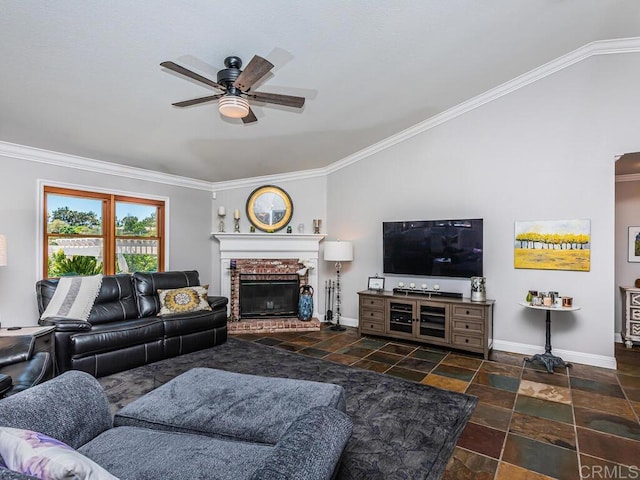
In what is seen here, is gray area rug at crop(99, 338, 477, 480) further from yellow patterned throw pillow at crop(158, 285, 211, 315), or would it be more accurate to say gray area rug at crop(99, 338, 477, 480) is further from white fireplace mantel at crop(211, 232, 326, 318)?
white fireplace mantel at crop(211, 232, 326, 318)

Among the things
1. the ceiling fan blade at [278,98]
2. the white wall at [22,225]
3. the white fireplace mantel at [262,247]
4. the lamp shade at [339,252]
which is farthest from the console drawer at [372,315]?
the white wall at [22,225]

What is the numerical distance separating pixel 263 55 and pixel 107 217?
3.59 meters

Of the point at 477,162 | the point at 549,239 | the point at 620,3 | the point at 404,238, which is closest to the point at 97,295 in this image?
the point at 404,238

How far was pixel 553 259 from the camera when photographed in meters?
4.02

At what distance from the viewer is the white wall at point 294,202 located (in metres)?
6.12

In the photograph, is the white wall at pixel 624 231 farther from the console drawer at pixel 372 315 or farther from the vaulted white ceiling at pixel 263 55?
the console drawer at pixel 372 315

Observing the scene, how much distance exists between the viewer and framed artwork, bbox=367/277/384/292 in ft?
17.0

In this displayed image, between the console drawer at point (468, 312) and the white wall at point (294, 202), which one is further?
the white wall at point (294, 202)

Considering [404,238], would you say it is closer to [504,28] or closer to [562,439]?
[504,28]

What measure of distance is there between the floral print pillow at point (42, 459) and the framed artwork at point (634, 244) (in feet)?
19.8

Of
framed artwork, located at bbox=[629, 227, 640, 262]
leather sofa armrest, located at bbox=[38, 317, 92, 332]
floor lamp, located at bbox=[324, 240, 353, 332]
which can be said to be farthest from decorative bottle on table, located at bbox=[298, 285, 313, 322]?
framed artwork, located at bbox=[629, 227, 640, 262]

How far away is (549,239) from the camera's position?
13.3ft

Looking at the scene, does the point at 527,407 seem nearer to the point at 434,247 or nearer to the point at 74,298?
the point at 434,247

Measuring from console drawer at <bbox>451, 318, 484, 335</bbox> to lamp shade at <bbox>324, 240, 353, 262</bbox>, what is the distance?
1807mm
